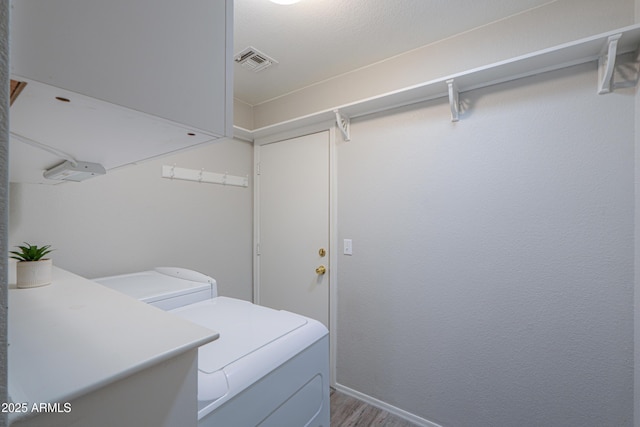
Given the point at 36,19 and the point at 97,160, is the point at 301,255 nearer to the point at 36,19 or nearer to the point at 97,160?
the point at 97,160

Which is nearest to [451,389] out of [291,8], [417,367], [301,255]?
[417,367]

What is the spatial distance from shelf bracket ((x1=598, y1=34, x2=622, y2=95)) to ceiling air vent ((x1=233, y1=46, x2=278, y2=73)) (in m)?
1.76

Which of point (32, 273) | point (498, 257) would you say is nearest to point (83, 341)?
point (32, 273)

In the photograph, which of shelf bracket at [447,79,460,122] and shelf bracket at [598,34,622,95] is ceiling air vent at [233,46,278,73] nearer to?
shelf bracket at [447,79,460,122]

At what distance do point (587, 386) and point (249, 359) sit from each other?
1634 millimetres

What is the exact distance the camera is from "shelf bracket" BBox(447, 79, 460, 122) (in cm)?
149

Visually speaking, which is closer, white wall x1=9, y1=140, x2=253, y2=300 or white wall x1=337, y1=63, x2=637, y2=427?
white wall x1=337, y1=63, x2=637, y2=427

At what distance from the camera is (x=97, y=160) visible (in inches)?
32.2

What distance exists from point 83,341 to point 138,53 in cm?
50

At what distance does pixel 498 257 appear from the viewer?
4.89ft

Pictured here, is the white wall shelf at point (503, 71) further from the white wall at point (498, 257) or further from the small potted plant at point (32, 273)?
the small potted plant at point (32, 273)

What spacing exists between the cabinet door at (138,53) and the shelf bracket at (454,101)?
1.36 m

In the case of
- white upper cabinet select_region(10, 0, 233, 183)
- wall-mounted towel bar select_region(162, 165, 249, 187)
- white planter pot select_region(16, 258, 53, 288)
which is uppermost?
wall-mounted towel bar select_region(162, 165, 249, 187)

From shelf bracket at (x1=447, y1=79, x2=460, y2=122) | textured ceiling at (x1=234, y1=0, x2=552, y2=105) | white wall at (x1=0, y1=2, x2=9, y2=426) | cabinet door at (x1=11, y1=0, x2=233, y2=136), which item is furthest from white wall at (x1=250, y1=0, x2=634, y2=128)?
white wall at (x1=0, y1=2, x2=9, y2=426)
